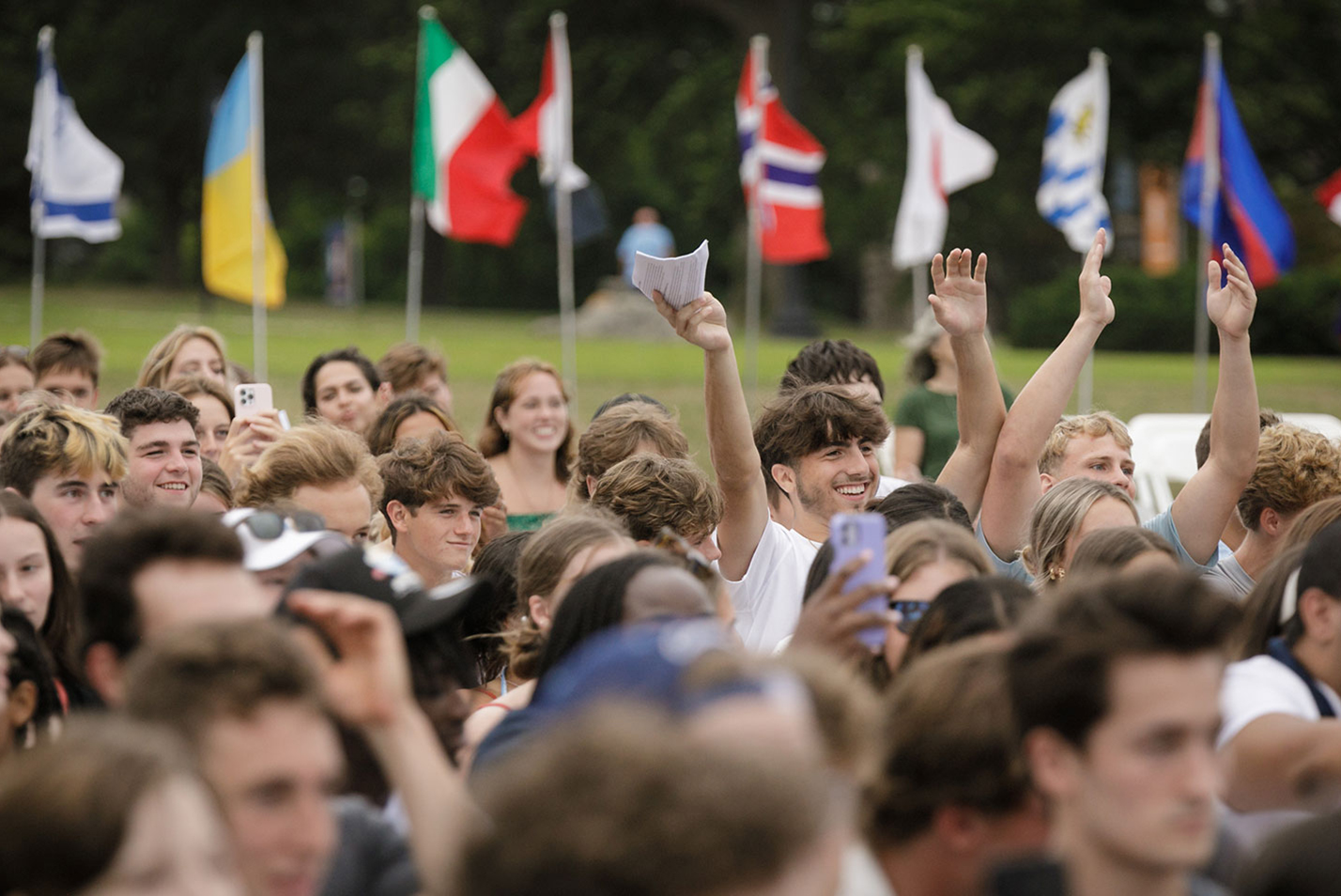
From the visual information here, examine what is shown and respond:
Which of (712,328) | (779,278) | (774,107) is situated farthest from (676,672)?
(779,278)

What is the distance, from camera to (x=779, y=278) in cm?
3428

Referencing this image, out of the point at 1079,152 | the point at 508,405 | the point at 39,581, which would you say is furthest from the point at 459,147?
the point at 39,581

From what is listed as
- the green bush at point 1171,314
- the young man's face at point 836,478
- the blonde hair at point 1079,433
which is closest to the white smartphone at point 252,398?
the young man's face at point 836,478

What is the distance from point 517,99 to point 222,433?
30824 mm

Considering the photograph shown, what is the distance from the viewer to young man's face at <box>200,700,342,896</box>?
2.50m

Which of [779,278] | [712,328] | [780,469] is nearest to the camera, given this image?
[712,328]

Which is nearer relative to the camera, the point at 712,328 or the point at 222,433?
the point at 712,328

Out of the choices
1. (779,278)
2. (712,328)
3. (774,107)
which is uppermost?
(774,107)

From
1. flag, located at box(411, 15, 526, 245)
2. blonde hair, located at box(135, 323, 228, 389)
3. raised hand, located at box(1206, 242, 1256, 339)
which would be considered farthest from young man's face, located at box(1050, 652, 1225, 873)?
flag, located at box(411, 15, 526, 245)

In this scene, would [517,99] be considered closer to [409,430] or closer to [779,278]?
[779,278]

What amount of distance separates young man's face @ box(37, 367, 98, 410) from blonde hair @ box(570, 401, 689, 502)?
353 cm

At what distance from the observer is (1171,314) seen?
29.7 m

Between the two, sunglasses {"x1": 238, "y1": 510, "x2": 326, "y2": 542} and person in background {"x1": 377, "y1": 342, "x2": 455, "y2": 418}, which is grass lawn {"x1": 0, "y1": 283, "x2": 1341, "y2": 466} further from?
Answer: sunglasses {"x1": 238, "y1": 510, "x2": 326, "y2": 542}

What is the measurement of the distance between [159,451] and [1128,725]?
4416 mm
